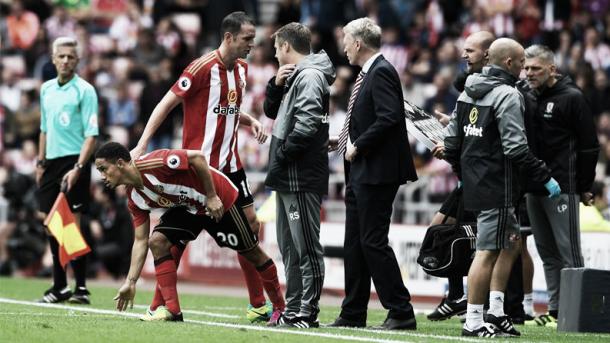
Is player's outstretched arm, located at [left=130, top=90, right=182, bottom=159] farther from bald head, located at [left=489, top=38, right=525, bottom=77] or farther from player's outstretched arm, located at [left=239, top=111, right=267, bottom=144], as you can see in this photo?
bald head, located at [left=489, top=38, right=525, bottom=77]

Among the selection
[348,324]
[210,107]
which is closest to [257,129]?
[210,107]

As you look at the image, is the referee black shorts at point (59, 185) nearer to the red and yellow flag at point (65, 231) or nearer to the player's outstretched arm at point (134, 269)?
the red and yellow flag at point (65, 231)

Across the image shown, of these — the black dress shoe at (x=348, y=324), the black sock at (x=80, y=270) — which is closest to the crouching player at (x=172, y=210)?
the black dress shoe at (x=348, y=324)

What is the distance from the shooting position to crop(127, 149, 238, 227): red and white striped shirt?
36.1 feet

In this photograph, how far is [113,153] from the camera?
430 inches

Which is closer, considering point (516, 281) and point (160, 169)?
point (160, 169)

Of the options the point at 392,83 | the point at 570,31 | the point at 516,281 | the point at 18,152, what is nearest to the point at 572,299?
the point at 516,281

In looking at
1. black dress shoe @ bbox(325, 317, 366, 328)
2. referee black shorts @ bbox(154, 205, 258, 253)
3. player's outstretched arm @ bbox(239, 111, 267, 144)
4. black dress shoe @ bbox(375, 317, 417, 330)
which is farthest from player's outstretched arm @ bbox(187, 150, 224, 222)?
black dress shoe @ bbox(375, 317, 417, 330)

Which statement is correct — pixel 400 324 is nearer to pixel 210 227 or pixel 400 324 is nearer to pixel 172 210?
pixel 210 227

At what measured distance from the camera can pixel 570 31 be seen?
23.0 meters

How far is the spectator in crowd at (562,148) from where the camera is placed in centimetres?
1270

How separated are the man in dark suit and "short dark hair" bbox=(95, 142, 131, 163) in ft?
5.69

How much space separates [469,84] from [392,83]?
0.64 m

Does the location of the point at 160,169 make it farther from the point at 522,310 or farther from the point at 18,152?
the point at 18,152
